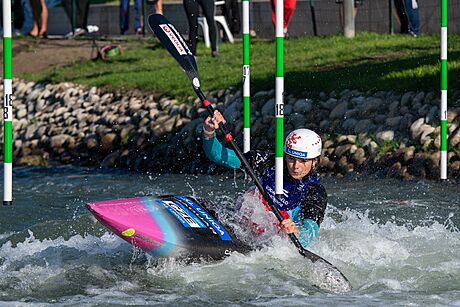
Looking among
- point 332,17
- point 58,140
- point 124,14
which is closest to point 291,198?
point 58,140

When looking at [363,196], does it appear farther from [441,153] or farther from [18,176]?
[18,176]

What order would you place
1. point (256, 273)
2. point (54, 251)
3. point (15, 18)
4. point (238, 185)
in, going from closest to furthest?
point (256, 273), point (54, 251), point (238, 185), point (15, 18)

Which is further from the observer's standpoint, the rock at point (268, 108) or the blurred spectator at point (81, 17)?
the blurred spectator at point (81, 17)

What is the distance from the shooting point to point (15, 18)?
22594 millimetres

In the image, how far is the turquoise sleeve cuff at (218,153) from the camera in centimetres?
796

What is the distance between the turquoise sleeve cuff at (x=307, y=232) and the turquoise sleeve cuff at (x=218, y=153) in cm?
76

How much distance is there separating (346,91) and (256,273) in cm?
A: 606

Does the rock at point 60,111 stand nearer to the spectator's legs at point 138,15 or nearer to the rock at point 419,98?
the spectator's legs at point 138,15

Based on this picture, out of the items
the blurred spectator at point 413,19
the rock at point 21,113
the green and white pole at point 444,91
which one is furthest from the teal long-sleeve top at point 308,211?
the rock at point 21,113

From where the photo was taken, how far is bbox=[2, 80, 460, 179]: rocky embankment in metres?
11.8

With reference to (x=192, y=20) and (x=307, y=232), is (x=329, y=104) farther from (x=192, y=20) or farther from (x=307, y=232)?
(x=307, y=232)

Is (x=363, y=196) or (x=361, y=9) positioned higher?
(x=361, y=9)

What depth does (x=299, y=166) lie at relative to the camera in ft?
25.4

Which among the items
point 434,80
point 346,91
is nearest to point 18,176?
point 346,91
